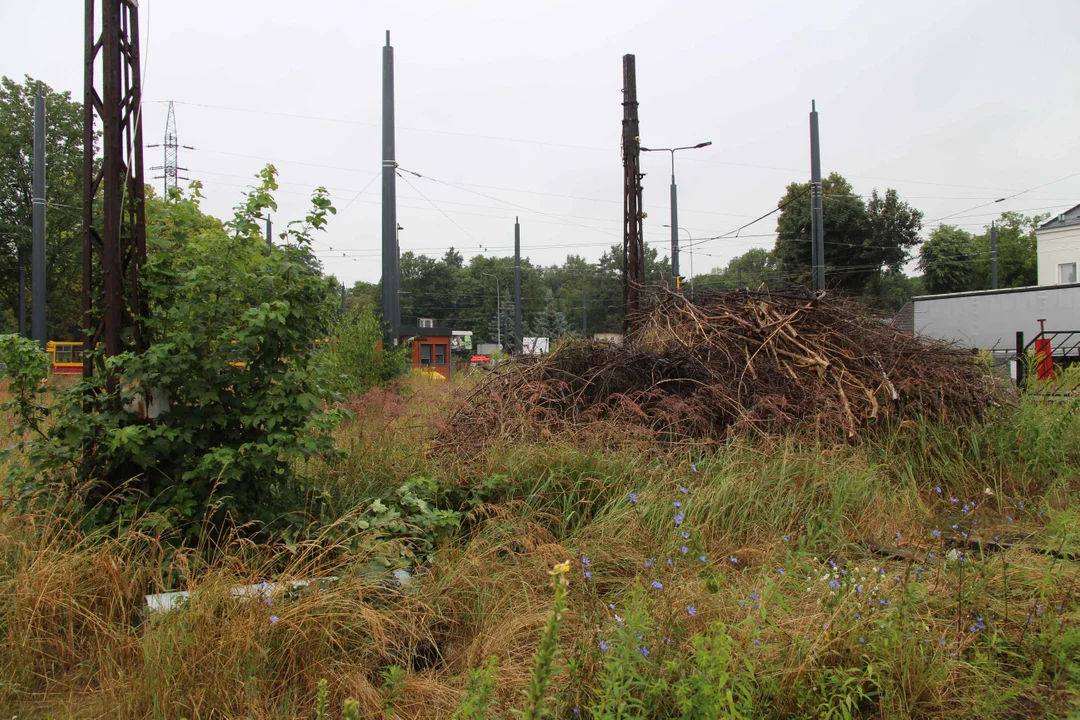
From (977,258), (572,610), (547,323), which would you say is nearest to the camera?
(572,610)

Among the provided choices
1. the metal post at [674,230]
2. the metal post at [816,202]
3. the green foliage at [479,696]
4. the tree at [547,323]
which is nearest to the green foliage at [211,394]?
the green foliage at [479,696]

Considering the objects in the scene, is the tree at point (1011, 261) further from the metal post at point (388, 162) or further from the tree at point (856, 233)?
the metal post at point (388, 162)

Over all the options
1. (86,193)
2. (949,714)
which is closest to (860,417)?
(949,714)

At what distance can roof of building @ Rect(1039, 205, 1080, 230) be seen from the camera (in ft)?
109

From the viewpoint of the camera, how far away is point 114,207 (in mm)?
4355

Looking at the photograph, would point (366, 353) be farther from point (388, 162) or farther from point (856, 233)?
point (856, 233)

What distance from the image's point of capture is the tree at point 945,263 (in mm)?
46062

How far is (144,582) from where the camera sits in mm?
3602

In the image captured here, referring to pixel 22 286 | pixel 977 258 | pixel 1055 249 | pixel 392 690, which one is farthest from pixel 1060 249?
pixel 22 286

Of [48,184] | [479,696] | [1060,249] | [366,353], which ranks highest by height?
[48,184]

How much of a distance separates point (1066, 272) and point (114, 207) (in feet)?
133

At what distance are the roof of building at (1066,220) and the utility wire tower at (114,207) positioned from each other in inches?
1566

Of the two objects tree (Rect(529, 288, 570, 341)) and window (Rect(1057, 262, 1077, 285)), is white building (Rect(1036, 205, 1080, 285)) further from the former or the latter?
tree (Rect(529, 288, 570, 341))

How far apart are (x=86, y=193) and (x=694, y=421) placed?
17.0ft
